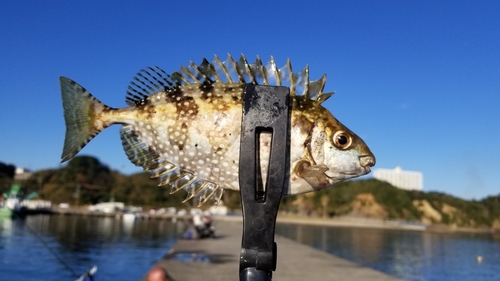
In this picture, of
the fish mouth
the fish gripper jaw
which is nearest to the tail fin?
the fish gripper jaw

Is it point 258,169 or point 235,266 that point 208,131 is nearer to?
point 258,169

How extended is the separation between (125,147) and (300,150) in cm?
94

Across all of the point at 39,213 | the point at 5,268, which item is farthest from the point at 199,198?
the point at 39,213

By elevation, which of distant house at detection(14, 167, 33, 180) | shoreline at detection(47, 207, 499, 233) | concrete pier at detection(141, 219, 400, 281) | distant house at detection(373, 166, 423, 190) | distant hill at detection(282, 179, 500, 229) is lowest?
shoreline at detection(47, 207, 499, 233)

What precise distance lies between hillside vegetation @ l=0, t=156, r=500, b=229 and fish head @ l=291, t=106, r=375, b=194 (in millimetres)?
72584

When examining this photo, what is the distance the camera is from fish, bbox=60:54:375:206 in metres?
2.12

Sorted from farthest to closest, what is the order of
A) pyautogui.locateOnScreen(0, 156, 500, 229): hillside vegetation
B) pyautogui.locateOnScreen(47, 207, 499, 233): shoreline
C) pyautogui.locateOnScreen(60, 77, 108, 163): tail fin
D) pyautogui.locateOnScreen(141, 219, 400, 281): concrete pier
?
pyautogui.locateOnScreen(0, 156, 500, 229): hillside vegetation < pyautogui.locateOnScreen(47, 207, 499, 233): shoreline < pyautogui.locateOnScreen(141, 219, 400, 281): concrete pier < pyautogui.locateOnScreen(60, 77, 108, 163): tail fin

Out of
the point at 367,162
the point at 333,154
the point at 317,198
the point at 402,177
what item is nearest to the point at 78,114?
the point at 333,154

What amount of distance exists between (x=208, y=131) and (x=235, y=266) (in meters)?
11.0

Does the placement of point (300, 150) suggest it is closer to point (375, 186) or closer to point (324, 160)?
point (324, 160)

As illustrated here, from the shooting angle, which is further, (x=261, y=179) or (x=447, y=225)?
(x=447, y=225)

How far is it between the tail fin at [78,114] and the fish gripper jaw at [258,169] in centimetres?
81

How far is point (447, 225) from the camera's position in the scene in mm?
85375

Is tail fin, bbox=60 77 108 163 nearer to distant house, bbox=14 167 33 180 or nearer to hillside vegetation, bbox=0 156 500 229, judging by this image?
hillside vegetation, bbox=0 156 500 229
